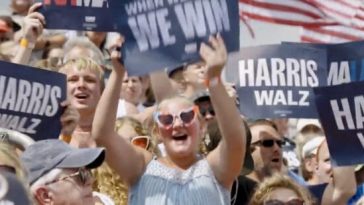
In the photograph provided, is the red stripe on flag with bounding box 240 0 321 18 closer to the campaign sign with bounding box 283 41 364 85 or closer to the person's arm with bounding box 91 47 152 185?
the campaign sign with bounding box 283 41 364 85

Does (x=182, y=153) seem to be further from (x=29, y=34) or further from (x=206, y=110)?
(x=206, y=110)

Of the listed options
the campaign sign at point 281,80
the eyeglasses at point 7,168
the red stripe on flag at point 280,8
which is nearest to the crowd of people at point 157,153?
the eyeglasses at point 7,168

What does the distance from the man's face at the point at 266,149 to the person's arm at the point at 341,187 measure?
0.96 m

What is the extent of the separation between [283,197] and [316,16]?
3.00 metres

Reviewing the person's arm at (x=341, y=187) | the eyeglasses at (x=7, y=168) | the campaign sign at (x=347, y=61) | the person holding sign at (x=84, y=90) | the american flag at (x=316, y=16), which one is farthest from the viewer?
the american flag at (x=316, y=16)

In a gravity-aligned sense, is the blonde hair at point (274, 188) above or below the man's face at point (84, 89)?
below

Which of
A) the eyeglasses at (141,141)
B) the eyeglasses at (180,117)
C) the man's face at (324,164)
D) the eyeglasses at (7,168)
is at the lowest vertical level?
the man's face at (324,164)

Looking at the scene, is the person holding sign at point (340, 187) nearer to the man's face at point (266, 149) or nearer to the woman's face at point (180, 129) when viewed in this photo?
the man's face at point (266, 149)

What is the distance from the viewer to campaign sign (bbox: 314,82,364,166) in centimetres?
730

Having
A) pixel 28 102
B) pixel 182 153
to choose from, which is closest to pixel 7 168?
pixel 182 153

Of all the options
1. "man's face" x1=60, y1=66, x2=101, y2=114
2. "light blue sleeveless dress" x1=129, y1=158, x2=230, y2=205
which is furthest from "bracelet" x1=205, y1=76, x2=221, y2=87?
"man's face" x1=60, y1=66, x2=101, y2=114

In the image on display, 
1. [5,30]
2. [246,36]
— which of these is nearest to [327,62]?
[5,30]

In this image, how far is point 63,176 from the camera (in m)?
4.90

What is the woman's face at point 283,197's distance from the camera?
6.84 metres
